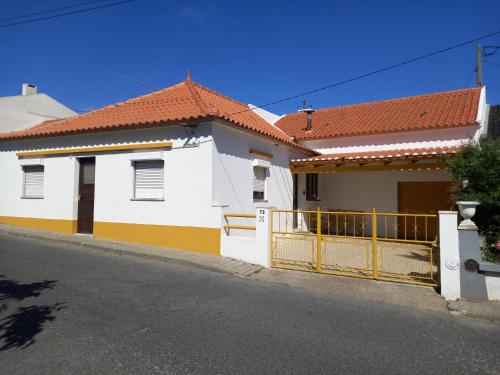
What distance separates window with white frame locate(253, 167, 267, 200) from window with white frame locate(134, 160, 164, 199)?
116 inches

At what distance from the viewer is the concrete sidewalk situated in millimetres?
5488

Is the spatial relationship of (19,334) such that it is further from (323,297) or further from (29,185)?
(29,185)

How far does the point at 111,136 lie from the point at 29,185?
4.36 m

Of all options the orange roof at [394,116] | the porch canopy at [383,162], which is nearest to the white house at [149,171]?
the porch canopy at [383,162]

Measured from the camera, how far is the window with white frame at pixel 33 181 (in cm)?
1197

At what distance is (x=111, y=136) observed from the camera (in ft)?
33.9

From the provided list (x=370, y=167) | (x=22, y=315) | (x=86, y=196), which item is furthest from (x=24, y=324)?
(x=370, y=167)

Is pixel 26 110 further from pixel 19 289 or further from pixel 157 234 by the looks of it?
pixel 19 289

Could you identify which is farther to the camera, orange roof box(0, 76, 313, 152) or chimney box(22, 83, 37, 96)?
chimney box(22, 83, 37, 96)

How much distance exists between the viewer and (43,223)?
11.6m

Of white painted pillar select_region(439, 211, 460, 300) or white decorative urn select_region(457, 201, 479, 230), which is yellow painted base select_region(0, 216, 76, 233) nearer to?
white painted pillar select_region(439, 211, 460, 300)

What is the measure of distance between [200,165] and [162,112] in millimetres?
2397

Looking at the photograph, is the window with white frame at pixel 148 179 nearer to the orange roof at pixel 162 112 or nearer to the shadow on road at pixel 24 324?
the orange roof at pixel 162 112

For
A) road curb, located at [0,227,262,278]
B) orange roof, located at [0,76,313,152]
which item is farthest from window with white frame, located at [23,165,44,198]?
road curb, located at [0,227,262,278]
